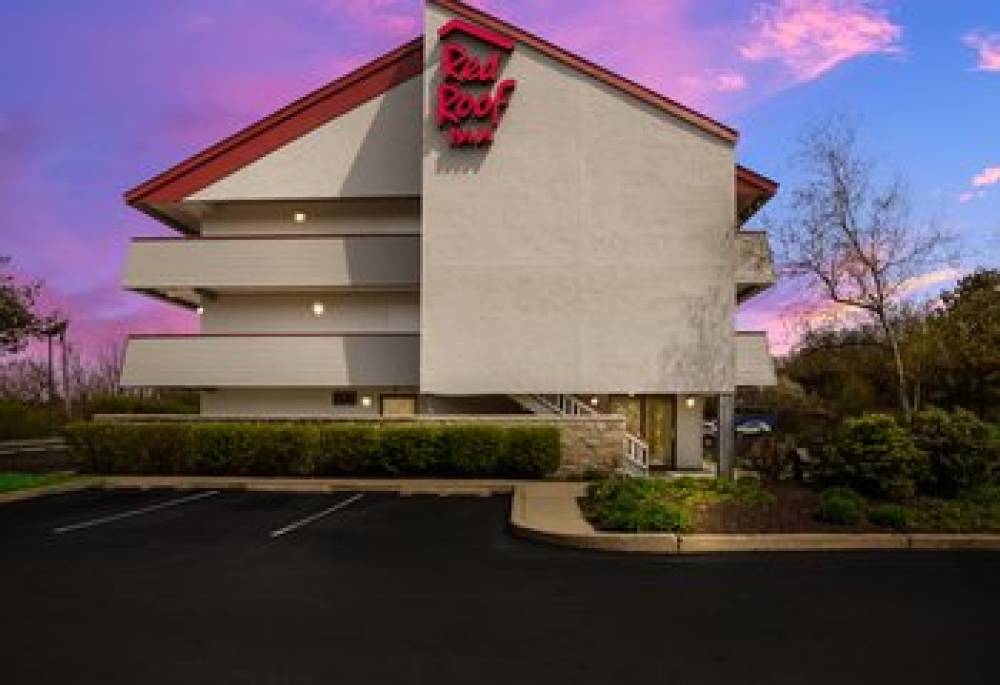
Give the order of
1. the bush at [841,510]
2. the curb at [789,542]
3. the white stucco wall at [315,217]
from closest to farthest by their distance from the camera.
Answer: the curb at [789,542]
the bush at [841,510]
the white stucco wall at [315,217]

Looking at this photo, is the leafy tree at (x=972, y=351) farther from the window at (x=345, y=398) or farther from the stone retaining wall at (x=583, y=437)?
the window at (x=345, y=398)

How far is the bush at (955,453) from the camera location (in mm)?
14984

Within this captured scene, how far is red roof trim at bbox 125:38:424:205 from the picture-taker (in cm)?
2698

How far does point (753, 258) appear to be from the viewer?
987 inches

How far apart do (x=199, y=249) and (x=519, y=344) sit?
10.9m

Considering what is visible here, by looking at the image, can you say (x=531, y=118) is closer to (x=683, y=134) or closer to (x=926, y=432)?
(x=683, y=134)

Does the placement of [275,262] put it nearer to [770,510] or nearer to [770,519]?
[770,510]

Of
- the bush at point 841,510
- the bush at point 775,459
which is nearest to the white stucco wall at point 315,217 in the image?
the bush at point 775,459

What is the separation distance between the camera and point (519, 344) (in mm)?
24203

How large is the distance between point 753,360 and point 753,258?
3.03 metres

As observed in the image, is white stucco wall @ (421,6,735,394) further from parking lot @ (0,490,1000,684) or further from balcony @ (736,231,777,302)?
parking lot @ (0,490,1000,684)

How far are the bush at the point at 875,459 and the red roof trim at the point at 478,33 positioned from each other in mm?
14681

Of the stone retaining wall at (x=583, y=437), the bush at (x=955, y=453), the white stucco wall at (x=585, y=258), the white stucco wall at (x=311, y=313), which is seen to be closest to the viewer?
the bush at (x=955, y=453)

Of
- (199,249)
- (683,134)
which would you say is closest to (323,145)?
(199,249)
